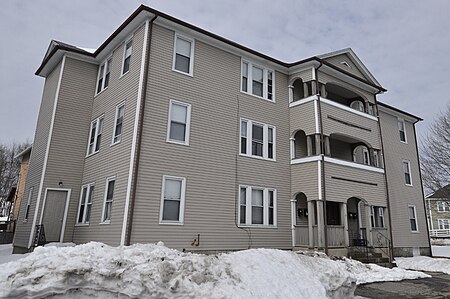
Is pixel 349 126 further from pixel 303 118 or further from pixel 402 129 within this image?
pixel 402 129

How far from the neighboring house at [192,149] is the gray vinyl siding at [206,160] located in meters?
0.05

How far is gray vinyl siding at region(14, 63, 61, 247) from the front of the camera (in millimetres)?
14891

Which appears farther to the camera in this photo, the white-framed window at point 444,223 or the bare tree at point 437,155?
the white-framed window at point 444,223

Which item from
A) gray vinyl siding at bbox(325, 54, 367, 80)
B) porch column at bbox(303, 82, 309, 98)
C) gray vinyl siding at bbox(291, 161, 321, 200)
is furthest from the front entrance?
gray vinyl siding at bbox(325, 54, 367, 80)

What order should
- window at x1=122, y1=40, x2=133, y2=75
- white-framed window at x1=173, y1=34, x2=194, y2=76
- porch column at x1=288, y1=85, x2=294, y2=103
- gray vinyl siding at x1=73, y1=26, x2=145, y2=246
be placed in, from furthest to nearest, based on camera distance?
porch column at x1=288, y1=85, x2=294, y2=103, window at x1=122, y1=40, x2=133, y2=75, white-framed window at x1=173, y1=34, x2=194, y2=76, gray vinyl siding at x1=73, y1=26, x2=145, y2=246

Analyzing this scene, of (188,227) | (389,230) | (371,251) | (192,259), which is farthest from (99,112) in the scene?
(389,230)

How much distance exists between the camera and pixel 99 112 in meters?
15.5

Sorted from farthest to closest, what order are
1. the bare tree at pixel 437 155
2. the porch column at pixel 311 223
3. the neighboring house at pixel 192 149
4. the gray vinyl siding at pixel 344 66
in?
the bare tree at pixel 437 155
the gray vinyl siding at pixel 344 66
the porch column at pixel 311 223
the neighboring house at pixel 192 149

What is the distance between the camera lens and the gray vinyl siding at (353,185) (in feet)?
A: 49.9

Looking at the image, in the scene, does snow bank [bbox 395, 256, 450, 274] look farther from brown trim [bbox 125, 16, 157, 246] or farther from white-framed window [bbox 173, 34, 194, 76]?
white-framed window [bbox 173, 34, 194, 76]

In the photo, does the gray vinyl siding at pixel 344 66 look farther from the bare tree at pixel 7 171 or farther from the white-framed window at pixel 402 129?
the bare tree at pixel 7 171

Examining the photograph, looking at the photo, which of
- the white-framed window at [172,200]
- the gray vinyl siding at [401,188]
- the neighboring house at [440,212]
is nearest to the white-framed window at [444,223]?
the neighboring house at [440,212]

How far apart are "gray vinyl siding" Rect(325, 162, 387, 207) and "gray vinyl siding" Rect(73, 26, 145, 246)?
878 centimetres

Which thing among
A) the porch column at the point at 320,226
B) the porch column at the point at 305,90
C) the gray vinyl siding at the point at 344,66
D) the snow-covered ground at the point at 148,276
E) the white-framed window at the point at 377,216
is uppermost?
the gray vinyl siding at the point at 344,66
